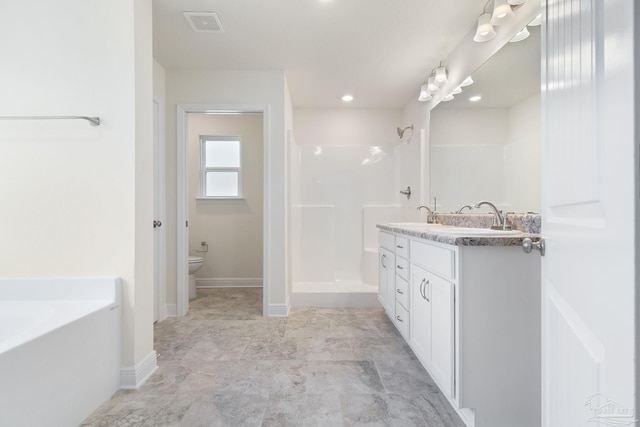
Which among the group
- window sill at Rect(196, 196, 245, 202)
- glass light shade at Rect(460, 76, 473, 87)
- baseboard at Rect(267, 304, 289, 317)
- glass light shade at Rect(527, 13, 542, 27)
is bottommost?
baseboard at Rect(267, 304, 289, 317)

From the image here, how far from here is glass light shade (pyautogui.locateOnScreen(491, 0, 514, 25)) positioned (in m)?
1.84

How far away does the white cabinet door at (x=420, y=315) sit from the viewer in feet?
5.89

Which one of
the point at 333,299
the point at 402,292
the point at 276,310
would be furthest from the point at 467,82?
the point at 276,310

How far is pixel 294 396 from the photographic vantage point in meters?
1.72

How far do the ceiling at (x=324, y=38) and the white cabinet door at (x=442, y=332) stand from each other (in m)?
1.71

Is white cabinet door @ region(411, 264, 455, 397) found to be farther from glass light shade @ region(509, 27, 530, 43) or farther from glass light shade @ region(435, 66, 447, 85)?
glass light shade @ region(435, 66, 447, 85)

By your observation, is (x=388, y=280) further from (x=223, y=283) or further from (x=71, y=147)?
(x=223, y=283)

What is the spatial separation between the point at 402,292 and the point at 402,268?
164 mm

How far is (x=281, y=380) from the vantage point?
1.89 metres

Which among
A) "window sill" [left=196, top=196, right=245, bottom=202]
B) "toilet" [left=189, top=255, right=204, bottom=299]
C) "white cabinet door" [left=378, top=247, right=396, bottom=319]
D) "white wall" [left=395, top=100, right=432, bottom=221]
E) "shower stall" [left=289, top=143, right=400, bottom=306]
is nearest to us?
"white cabinet door" [left=378, top=247, right=396, bottom=319]

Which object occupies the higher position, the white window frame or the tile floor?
the white window frame

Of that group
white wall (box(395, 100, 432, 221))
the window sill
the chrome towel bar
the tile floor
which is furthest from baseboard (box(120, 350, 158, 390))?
the window sill

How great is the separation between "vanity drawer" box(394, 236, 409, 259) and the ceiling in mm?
1479

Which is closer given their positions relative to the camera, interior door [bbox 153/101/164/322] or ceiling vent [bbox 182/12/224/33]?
ceiling vent [bbox 182/12/224/33]
